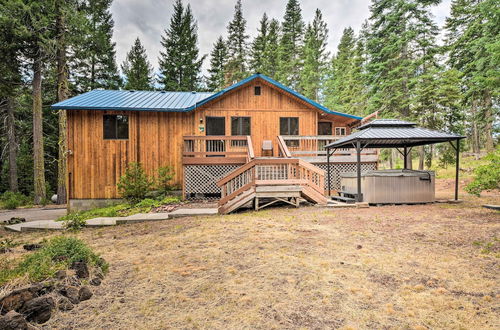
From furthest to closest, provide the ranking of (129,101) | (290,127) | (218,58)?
(218,58) → (290,127) → (129,101)

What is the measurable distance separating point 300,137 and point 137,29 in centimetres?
2681

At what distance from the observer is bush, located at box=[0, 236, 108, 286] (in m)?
2.95

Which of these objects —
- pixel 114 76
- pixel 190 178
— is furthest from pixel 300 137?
pixel 114 76

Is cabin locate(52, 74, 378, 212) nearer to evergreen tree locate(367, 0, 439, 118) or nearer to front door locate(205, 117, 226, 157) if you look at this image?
front door locate(205, 117, 226, 157)

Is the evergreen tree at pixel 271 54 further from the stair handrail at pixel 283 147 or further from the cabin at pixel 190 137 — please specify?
the stair handrail at pixel 283 147

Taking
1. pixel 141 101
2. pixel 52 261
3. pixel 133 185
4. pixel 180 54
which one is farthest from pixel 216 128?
pixel 180 54

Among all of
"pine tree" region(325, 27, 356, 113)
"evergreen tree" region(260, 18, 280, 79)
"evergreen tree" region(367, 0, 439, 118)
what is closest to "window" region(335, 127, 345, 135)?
"evergreen tree" region(367, 0, 439, 118)

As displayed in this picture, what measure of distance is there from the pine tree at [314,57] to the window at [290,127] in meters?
16.8

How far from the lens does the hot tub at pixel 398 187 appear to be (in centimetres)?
892

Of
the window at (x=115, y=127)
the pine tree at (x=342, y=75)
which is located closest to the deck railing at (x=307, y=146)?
the window at (x=115, y=127)

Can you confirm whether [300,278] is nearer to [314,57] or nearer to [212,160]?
[212,160]

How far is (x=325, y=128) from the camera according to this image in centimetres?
1619

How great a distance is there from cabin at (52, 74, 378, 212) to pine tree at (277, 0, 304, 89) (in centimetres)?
1826

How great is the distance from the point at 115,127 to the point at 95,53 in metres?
7.89
